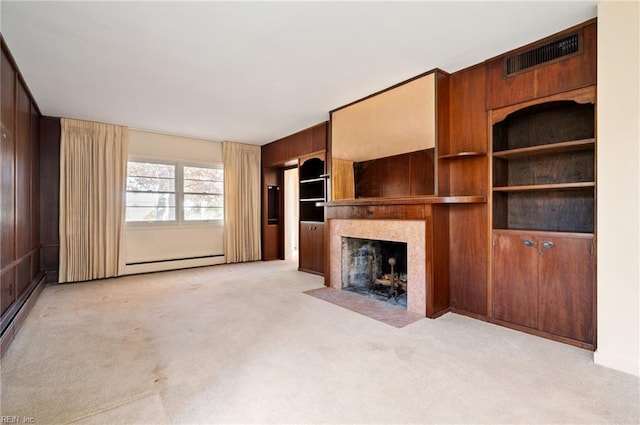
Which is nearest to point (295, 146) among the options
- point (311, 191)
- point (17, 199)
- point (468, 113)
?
point (311, 191)

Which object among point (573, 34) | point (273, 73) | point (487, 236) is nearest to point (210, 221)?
Result: point (273, 73)

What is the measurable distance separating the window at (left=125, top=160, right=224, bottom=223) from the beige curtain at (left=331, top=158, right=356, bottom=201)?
116 inches

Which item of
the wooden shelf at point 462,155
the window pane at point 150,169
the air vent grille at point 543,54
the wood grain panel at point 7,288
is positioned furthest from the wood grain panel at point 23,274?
the air vent grille at point 543,54

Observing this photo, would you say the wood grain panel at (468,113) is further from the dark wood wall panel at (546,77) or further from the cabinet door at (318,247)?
the cabinet door at (318,247)

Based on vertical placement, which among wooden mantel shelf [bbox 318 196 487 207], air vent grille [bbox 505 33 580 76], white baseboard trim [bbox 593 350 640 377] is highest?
air vent grille [bbox 505 33 580 76]

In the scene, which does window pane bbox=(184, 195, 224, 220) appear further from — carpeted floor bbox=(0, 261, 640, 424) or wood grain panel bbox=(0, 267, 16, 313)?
wood grain panel bbox=(0, 267, 16, 313)

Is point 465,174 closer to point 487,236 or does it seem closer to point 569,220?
point 487,236

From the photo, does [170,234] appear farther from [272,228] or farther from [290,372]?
[290,372]

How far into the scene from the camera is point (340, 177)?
4.61 meters

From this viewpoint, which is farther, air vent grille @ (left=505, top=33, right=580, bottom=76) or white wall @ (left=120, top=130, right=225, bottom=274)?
white wall @ (left=120, top=130, right=225, bottom=274)

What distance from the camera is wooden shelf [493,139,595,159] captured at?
96.0 inches

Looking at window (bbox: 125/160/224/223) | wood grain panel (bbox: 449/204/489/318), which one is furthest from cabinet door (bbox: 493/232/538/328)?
window (bbox: 125/160/224/223)

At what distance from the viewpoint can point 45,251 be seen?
4750 millimetres

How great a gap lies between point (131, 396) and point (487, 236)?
10.4ft
